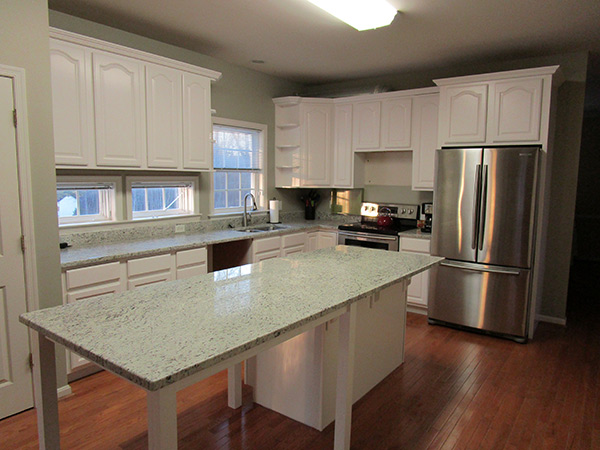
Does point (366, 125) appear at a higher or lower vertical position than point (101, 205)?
higher

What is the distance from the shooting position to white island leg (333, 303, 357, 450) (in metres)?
2.02

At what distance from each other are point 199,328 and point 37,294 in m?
1.56

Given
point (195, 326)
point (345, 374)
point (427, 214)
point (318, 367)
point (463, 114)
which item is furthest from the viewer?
point (427, 214)

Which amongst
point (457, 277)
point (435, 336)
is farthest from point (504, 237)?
point (435, 336)

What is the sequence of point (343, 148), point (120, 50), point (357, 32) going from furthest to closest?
point (343, 148)
point (357, 32)
point (120, 50)

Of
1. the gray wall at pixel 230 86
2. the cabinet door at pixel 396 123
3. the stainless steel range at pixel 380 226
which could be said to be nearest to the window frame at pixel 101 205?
the gray wall at pixel 230 86

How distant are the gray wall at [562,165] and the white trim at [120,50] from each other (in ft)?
9.07

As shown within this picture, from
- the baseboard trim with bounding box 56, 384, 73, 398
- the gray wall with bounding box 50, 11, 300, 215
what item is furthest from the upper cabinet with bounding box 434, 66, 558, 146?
the baseboard trim with bounding box 56, 384, 73, 398

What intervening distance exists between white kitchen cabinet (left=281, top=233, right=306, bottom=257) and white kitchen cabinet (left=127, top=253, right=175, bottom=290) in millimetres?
1435

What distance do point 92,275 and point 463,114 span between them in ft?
11.2

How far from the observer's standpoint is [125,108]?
321 cm

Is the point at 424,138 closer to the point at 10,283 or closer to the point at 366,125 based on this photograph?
the point at 366,125

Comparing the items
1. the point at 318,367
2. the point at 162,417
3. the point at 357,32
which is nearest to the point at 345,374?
the point at 318,367

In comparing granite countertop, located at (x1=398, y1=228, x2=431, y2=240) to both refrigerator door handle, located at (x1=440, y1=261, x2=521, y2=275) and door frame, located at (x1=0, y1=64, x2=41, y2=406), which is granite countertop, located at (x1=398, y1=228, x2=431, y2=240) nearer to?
refrigerator door handle, located at (x1=440, y1=261, x2=521, y2=275)
